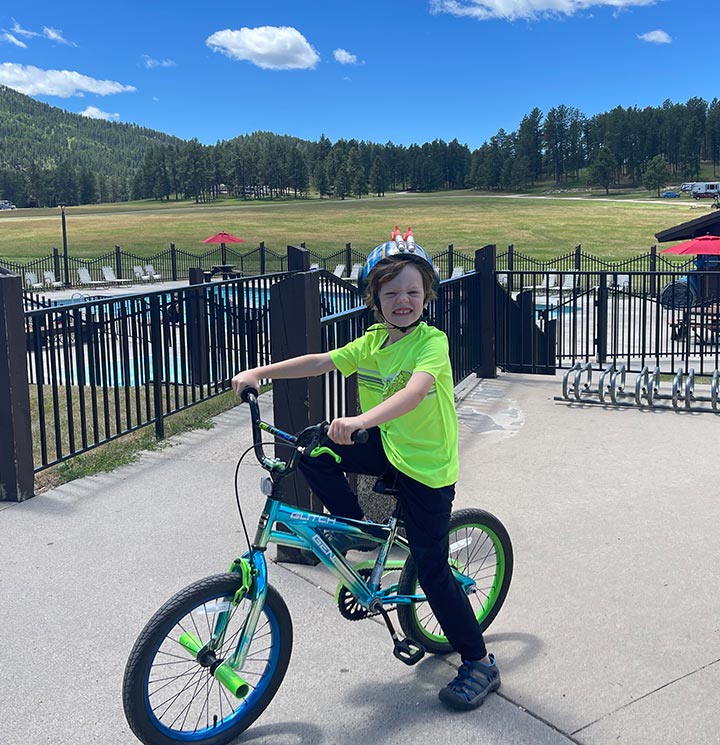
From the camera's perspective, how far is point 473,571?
3.88 meters

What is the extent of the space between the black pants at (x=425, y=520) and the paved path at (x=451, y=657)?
0.32m

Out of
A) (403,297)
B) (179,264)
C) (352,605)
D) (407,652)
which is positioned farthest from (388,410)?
(179,264)

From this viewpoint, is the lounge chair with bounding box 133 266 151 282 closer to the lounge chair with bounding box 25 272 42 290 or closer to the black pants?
the lounge chair with bounding box 25 272 42 290

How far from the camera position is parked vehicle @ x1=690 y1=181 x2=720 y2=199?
364 feet

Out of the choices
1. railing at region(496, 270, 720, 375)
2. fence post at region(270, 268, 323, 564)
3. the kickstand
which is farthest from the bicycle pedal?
railing at region(496, 270, 720, 375)

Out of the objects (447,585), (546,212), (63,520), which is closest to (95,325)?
(63,520)

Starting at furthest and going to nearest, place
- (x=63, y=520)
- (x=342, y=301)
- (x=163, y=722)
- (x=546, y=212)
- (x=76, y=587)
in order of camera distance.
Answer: (x=546, y=212), (x=342, y=301), (x=63, y=520), (x=76, y=587), (x=163, y=722)

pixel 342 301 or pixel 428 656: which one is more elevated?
pixel 342 301

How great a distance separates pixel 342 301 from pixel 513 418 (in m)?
3.80

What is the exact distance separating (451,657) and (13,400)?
329cm

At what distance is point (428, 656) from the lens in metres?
3.63

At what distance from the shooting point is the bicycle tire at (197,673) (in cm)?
275

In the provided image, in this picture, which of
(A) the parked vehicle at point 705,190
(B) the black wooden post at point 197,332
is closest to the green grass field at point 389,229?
(A) the parked vehicle at point 705,190

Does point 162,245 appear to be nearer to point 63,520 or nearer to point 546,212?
point 546,212
